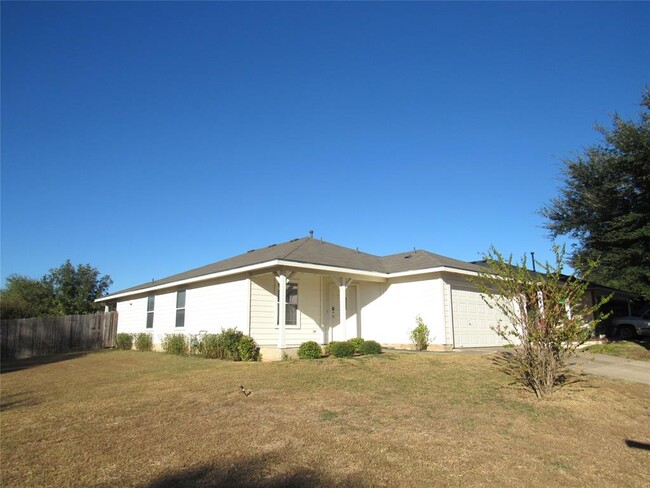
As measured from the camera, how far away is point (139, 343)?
21.3 m

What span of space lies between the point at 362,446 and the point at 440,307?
10667 mm

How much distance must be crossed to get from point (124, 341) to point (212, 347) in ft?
32.4

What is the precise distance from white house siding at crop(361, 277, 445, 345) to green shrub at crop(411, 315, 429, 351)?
0.18 meters

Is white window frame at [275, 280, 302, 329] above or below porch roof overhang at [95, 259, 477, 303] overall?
below

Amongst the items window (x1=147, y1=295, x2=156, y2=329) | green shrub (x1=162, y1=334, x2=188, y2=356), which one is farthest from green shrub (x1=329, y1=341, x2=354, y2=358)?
window (x1=147, y1=295, x2=156, y2=329)

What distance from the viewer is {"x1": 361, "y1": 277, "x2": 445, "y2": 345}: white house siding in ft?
51.6

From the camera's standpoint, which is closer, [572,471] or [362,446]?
[572,471]

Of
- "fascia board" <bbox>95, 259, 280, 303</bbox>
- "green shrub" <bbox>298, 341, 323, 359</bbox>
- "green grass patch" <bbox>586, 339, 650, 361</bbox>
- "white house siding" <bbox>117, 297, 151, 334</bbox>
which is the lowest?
"green grass patch" <bbox>586, 339, 650, 361</bbox>

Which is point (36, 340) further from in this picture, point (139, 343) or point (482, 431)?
point (482, 431)

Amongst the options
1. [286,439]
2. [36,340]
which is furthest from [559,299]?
[36,340]

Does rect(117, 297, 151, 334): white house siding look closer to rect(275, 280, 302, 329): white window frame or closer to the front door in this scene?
rect(275, 280, 302, 329): white window frame

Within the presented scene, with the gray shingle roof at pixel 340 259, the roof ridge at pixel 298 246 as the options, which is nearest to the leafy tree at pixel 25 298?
the gray shingle roof at pixel 340 259

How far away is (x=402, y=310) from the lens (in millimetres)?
16766

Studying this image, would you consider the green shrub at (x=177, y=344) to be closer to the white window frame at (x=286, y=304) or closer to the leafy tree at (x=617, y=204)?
→ the white window frame at (x=286, y=304)
